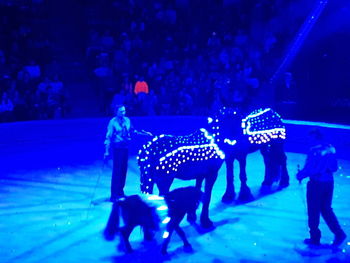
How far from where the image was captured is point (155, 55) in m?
17.0

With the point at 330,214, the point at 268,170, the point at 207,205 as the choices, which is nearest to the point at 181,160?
the point at 207,205

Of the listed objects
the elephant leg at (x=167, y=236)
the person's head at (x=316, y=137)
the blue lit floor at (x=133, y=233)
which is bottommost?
the blue lit floor at (x=133, y=233)

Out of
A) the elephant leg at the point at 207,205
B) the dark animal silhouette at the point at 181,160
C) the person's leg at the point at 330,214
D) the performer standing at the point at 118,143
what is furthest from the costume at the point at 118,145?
the person's leg at the point at 330,214

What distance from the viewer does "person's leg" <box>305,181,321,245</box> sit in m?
6.49

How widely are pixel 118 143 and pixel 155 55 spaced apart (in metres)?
9.12

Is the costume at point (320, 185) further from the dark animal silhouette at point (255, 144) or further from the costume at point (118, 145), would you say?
the costume at point (118, 145)

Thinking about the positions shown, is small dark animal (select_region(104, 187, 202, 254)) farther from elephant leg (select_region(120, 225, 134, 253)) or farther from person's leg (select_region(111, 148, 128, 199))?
person's leg (select_region(111, 148, 128, 199))

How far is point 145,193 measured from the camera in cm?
679

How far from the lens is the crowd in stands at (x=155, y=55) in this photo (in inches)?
572

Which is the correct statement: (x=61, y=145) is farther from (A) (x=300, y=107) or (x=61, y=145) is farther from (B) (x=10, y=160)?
(A) (x=300, y=107)

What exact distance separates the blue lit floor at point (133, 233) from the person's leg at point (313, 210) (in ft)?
0.85

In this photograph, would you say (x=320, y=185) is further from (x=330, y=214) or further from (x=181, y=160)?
(x=181, y=160)

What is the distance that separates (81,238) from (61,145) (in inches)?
243

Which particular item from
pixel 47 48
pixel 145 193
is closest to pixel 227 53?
pixel 47 48
